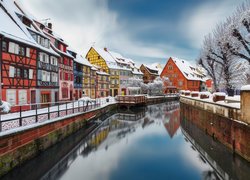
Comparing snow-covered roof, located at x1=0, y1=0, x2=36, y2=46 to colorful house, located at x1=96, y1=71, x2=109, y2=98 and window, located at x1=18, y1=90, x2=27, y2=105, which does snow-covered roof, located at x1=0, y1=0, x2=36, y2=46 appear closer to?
window, located at x1=18, y1=90, x2=27, y2=105

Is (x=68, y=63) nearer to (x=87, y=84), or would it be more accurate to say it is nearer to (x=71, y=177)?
(x=87, y=84)

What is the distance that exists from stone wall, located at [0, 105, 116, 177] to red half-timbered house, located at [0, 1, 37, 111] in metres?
5.57

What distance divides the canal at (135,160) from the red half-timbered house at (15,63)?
7183 millimetres

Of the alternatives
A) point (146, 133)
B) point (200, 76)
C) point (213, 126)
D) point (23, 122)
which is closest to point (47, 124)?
point (23, 122)

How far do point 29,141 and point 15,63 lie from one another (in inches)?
432

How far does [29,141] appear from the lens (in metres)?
11.8

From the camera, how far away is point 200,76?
3157 inches

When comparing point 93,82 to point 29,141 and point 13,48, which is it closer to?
point 13,48

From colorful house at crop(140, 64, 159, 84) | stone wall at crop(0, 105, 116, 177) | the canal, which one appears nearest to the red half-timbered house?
stone wall at crop(0, 105, 116, 177)

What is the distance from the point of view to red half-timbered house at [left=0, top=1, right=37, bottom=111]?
1805 cm

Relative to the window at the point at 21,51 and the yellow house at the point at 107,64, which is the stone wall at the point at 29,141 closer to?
the window at the point at 21,51

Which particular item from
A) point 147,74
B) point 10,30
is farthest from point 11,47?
point 147,74

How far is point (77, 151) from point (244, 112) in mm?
12014

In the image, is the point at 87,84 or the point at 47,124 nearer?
the point at 47,124
